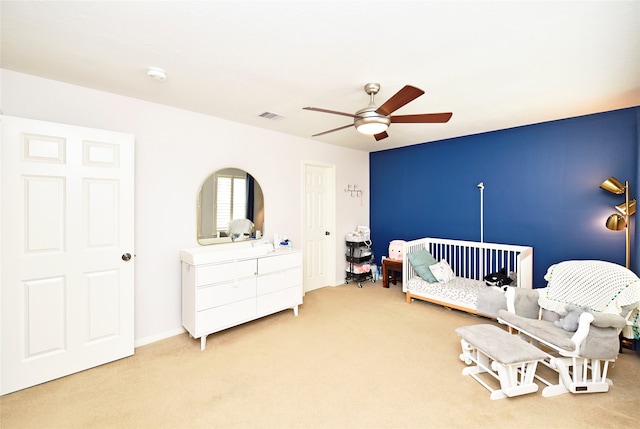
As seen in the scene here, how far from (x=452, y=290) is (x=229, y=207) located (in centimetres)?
304

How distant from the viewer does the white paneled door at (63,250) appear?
82.0 inches

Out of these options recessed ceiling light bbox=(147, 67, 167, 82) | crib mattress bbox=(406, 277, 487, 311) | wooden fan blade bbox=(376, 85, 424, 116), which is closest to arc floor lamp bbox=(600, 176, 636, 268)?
crib mattress bbox=(406, 277, 487, 311)

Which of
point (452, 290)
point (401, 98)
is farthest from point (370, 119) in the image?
point (452, 290)

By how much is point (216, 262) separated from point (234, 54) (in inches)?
74.7

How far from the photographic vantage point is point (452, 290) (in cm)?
364

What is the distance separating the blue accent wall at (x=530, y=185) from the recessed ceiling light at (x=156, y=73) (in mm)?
3879

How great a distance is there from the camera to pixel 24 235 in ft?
6.98

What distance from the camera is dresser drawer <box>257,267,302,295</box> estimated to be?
10.6ft

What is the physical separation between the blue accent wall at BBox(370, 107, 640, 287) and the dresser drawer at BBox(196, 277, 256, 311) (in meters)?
3.02


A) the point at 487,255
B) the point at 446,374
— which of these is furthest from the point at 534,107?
the point at 446,374

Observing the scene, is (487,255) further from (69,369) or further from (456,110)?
(69,369)

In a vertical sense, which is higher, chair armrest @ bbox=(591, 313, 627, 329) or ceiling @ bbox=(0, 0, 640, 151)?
ceiling @ bbox=(0, 0, 640, 151)

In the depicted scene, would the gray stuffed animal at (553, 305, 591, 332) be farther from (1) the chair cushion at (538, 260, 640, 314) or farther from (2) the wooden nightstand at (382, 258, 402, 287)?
(2) the wooden nightstand at (382, 258, 402, 287)

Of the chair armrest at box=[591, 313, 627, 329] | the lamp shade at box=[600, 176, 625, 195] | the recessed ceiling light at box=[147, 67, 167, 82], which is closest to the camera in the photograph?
the chair armrest at box=[591, 313, 627, 329]
